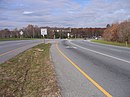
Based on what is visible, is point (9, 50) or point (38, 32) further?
point (38, 32)

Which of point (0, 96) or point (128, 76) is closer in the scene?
point (0, 96)

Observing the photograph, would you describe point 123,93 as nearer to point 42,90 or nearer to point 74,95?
point 74,95

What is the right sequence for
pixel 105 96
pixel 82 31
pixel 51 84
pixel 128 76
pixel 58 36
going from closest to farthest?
pixel 105 96
pixel 51 84
pixel 128 76
pixel 58 36
pixel 82 31

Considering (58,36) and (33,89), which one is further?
(58,36)

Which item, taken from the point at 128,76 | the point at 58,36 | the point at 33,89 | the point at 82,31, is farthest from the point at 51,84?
the point at 82,31

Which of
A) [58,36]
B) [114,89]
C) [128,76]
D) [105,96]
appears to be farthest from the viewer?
[58,36]

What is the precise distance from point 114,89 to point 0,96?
3532 millimetres

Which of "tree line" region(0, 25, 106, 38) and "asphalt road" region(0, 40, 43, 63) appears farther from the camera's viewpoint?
"tree line" region(0, 25, 106, 38)

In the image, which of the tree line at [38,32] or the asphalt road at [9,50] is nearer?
the asphalt road at [9,50]

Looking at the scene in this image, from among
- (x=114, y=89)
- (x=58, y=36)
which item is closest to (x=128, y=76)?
(x=114, y=89)

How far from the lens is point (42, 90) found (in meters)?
7.82

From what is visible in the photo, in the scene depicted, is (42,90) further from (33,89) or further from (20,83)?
(20,83)

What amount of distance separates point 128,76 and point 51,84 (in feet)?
11.1

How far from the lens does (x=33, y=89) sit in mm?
7961
